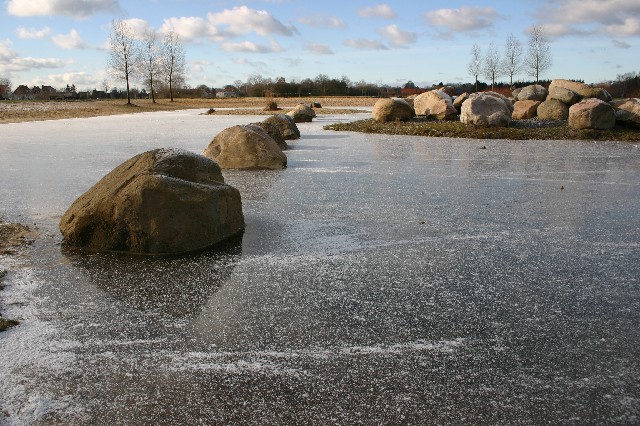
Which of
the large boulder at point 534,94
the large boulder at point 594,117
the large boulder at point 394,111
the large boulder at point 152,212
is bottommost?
the large boulder at point 152,212

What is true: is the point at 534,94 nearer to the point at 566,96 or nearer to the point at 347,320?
the point at 566,96

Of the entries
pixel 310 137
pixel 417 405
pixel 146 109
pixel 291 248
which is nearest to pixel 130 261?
pixel 291 248

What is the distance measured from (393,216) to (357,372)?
14.1ft

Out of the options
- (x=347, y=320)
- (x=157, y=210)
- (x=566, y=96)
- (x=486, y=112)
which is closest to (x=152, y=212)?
(x=157, y=210)

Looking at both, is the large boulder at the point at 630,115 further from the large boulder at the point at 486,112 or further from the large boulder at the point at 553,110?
the large boulder at the point at 486,112

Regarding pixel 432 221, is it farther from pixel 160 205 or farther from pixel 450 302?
pixel 160 205

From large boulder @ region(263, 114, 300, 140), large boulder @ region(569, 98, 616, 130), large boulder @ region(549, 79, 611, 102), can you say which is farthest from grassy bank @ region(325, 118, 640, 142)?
large boulder @ region(549, 79, 611, 102)

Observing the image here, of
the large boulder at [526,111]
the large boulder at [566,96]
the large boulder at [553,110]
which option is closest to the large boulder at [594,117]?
the large boulder at [553,110]

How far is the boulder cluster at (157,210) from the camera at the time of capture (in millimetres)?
6035

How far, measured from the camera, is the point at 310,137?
67.6ft

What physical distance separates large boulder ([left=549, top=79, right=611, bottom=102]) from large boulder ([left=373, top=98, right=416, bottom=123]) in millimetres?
6385

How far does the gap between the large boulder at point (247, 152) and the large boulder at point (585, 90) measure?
17.5 m

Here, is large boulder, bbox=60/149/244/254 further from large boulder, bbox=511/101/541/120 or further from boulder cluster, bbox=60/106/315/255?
large boulder, bbox=511/101/541/120

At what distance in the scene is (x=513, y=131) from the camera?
763 inches
